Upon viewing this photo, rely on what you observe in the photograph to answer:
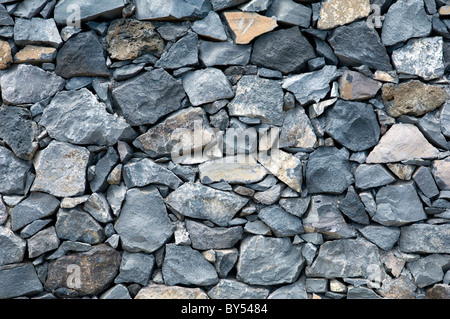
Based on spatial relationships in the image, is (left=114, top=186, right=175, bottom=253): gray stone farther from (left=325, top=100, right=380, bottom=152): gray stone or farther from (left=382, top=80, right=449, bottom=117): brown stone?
(left=382, top=80, right=449, bottom=117): brown stone

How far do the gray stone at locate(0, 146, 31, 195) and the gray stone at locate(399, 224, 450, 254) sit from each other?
259cm

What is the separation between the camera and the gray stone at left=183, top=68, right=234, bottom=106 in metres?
2.62

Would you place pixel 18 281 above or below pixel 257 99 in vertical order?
below

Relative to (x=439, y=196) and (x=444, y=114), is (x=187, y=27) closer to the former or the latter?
(x=444, y=114)

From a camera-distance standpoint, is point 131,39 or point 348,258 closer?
point 131,39

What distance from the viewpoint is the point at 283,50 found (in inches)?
103

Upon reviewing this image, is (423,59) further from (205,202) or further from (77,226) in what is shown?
(77,226)

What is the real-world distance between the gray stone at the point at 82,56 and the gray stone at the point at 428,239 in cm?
232

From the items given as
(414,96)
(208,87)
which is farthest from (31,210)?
(414,96)

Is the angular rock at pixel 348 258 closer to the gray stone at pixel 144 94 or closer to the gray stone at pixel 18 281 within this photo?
the gray stone at pixel 144 94

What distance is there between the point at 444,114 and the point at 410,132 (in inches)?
10.1

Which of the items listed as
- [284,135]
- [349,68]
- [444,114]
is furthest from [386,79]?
[284,135]

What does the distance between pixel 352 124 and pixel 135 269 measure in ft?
5.69

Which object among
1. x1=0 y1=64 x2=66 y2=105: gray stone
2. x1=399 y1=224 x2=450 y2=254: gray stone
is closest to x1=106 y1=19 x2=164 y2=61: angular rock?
x1=0 y1=64 x2=66 y2=105: gray stone
